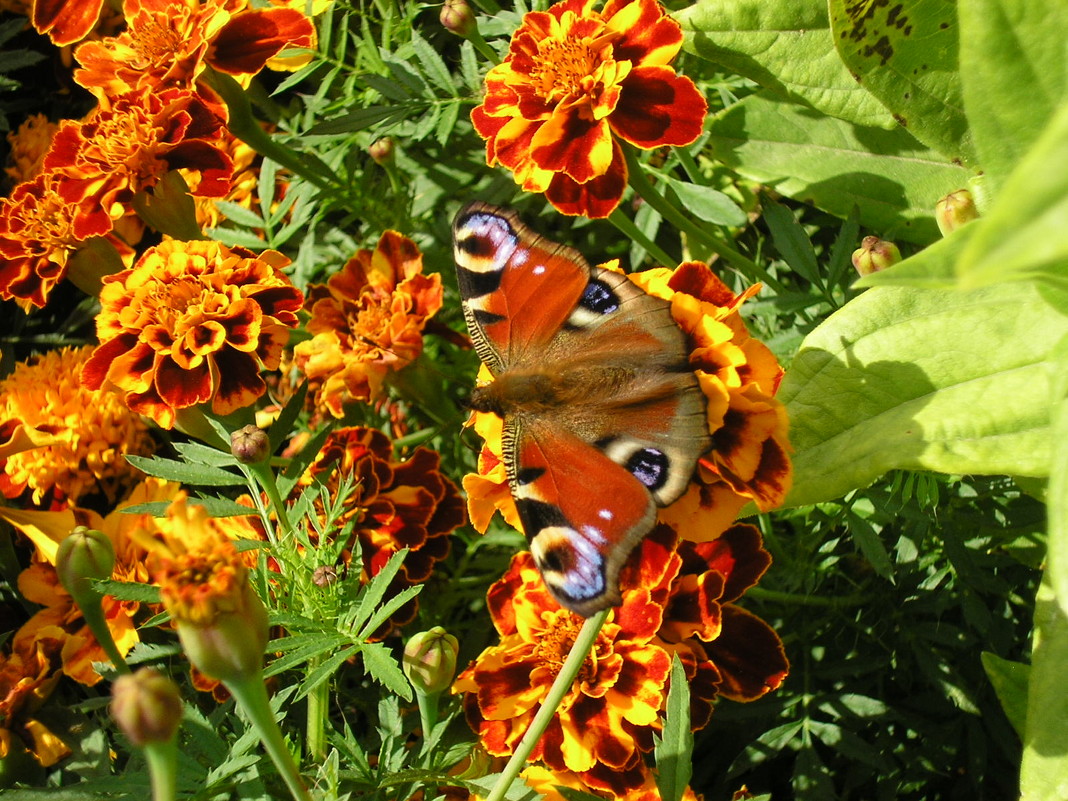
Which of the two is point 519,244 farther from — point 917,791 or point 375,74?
point 917,791

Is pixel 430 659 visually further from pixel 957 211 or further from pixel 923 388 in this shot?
pixel 957 211

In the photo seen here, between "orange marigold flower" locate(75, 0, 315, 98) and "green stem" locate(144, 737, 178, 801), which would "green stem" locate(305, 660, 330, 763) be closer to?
"green stem" locate(144, 737, 178, 801)

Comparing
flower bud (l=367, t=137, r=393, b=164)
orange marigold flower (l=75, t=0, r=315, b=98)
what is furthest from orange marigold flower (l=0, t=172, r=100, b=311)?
flower bud (l=367, t=137, r=393, b=164)

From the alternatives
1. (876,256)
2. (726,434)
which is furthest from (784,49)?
(726,434)

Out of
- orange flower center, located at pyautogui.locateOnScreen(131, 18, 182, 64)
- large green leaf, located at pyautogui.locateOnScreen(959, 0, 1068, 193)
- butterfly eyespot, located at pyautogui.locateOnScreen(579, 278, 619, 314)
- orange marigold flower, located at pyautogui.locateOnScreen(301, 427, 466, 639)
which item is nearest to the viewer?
large green leaf, located at pyautogui.locateOnScreen(959, 0, 1068, 193)

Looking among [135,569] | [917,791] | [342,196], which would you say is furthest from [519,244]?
[917,791]

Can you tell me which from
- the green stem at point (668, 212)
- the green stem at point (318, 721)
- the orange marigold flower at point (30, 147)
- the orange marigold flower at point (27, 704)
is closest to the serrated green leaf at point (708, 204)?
the green stem at point (668, 212)

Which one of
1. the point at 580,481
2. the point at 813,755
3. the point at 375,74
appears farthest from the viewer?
the point at 375,74
